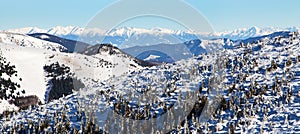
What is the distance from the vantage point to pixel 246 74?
42406mm

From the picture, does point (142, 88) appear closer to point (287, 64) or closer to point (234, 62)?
point (234, 62)

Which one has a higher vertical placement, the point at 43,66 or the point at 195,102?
the point at 43,66

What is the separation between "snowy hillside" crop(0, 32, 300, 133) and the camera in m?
32.5

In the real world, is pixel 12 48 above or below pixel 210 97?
above

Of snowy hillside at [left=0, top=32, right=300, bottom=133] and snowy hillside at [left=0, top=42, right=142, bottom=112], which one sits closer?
snowy hillside at [left=0, top=32, right=300, bottom=133]

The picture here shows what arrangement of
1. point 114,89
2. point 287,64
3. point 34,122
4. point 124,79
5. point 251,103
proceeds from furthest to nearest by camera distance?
1. point 124,79
2. point 114,89
3. point 287,64
4. point 34,122
5. point 251,103

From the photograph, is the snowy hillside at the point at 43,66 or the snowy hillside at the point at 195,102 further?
the snowy hillside at the point at 43,66

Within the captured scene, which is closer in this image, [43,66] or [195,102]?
[195,102]

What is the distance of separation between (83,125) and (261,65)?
951 inches

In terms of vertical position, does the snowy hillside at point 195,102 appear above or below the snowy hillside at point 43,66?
below

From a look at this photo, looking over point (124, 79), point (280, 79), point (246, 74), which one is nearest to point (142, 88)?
point (124, 79)

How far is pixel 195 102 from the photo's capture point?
3788 cm

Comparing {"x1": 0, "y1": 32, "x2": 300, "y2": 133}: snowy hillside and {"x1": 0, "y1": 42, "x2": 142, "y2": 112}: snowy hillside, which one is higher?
{"x1": 0, "y1": 42, "x2": 142, "y2": 112}: snowy hillside

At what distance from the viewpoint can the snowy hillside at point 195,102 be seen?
1281 inches
